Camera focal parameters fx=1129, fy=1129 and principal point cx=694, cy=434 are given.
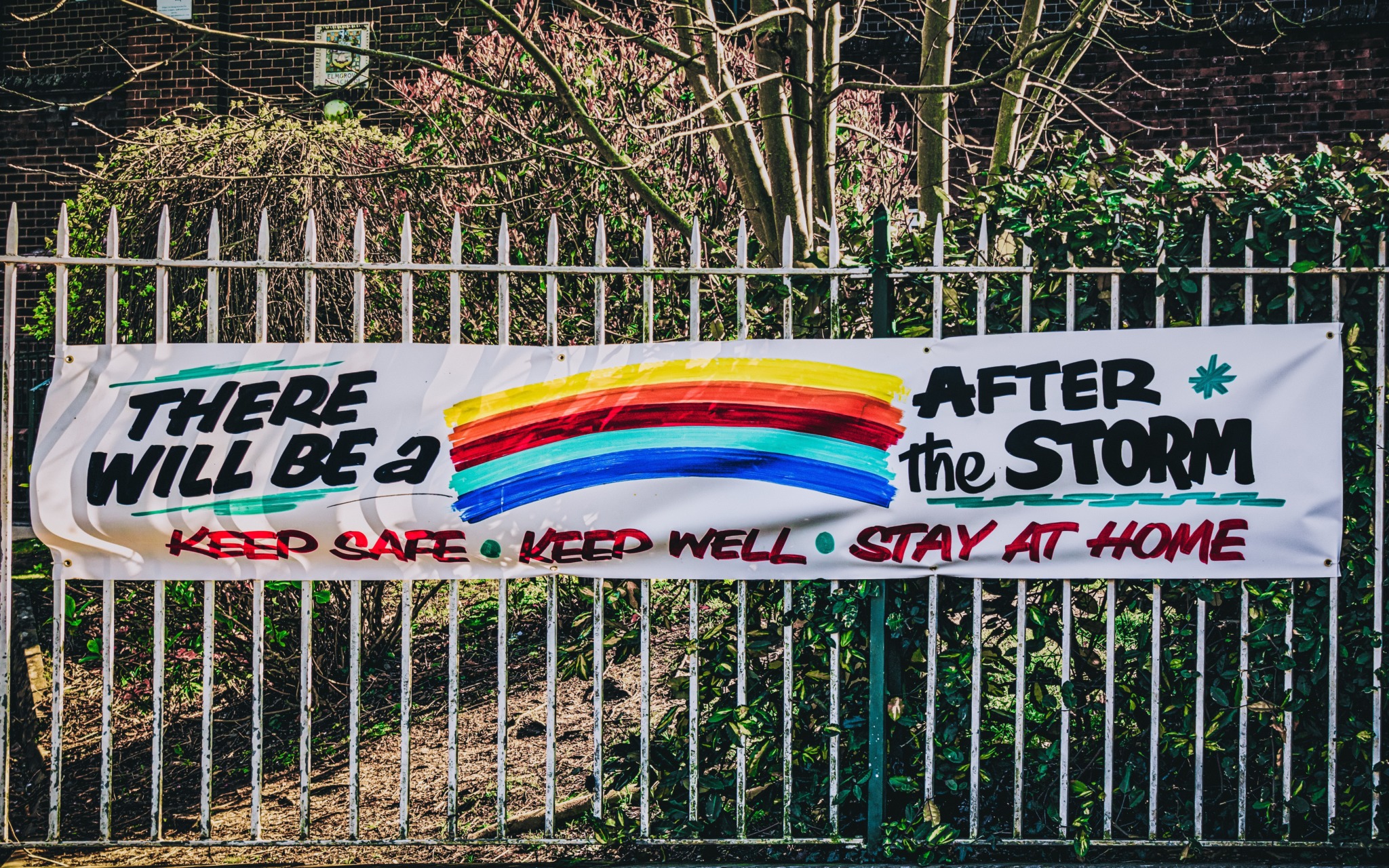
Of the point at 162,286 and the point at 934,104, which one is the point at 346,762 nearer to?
the point at 162,286

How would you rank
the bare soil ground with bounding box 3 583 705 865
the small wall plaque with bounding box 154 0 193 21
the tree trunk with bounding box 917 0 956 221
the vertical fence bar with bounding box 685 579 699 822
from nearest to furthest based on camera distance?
the vertical fence bar with bounding box 685 579 699 822
the bare soil ground with bounding box 3 583 705 865
the tree trunk with bounding box 917 0 956 221
the small wall plaque with bounding box 154 0 193 21

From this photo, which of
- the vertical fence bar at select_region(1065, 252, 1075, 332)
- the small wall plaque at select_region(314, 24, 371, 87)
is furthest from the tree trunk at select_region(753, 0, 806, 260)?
the small wall plaque at select_region(314, 24, 371, 87)

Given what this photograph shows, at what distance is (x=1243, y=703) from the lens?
11.8 feet

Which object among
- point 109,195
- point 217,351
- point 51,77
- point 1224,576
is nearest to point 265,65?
point 51,77

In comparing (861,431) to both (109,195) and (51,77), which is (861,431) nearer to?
(109,195)

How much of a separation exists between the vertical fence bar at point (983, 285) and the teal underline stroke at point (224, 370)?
205cm

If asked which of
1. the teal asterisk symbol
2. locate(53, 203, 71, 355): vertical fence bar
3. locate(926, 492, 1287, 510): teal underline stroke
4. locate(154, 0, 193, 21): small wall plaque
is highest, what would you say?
locate(154, 0, 193, 21): small wall plaque

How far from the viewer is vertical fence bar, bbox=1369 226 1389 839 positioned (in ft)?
11.6

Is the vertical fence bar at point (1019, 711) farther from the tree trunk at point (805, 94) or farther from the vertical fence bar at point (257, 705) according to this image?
the vertical fence bar at point (257, 705)

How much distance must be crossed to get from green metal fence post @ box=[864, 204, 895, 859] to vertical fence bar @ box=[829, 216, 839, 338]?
0.12m

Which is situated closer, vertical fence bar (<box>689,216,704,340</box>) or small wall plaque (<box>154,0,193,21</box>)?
vertical fence bar (<box>689,216,704,340</box>)

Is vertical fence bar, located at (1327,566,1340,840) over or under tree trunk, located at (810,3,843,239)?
under

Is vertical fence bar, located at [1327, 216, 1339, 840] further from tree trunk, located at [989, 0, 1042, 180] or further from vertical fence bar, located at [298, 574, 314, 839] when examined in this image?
vertical fence bar, located at [298, 574, 314, 839]

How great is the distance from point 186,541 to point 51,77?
9.47 m
